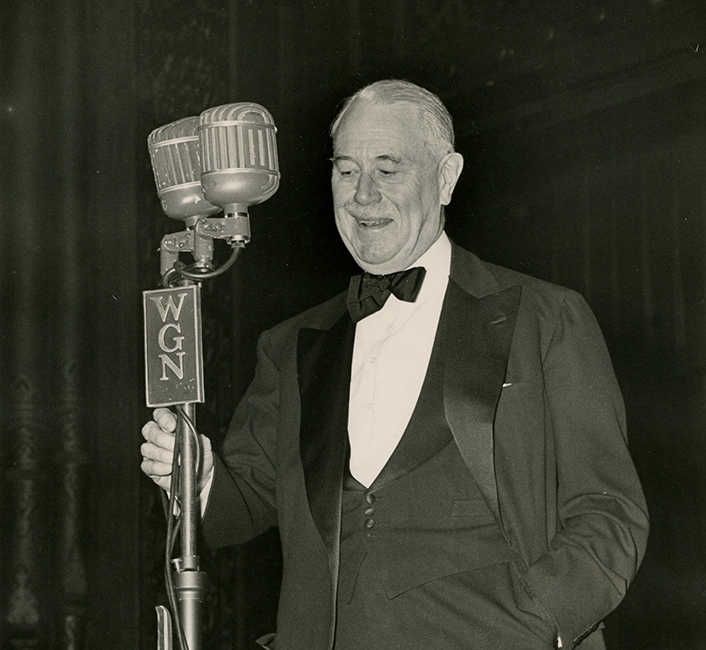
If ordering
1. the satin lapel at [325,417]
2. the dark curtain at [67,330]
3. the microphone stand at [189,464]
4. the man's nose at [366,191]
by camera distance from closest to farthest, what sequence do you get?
1. the microphone stand at [189,464]
2. the satin lapel at [325,417]
3. the man's nose at [366,191]
4. the dark curtain at [67,330]

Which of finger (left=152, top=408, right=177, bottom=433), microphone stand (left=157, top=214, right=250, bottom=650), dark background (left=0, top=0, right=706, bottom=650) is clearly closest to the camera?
microphone stand (left=157, top=214, right=250, bottom=650)

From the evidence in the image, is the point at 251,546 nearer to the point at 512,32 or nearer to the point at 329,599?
the point at 329,599

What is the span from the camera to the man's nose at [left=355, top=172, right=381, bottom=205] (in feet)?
5.83

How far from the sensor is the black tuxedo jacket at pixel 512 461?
150 centimetres

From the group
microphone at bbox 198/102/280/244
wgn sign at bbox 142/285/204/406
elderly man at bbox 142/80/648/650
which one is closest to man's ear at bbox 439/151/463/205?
elderly man at bbox 142/80/648/650

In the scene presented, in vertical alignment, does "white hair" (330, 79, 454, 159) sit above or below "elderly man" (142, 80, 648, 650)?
above

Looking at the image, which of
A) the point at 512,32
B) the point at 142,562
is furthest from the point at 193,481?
the point at 512,32

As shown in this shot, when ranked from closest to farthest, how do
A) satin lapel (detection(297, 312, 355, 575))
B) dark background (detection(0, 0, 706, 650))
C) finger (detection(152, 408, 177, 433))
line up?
finger (detection(152, 408, 177, 433)) < satin lapel (detection(297, 312, 355, 575)) < dark background (detection(0, 0, 706, 650))

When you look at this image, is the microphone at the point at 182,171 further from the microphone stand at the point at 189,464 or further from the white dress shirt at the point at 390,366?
the white dress shirt at the point at 390,366

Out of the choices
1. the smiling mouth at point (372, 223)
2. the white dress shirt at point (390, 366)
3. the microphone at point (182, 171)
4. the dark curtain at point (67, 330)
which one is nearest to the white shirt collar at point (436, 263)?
the white dress shirt at point (390, 366)

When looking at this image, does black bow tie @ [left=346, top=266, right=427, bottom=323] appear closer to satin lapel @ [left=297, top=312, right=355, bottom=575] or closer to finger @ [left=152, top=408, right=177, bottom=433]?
satin lapel @ [left=297, top=312, right=355, bottom=575]

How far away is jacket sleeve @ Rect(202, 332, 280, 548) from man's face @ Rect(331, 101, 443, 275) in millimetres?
308

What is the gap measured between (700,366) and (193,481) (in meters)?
1.01

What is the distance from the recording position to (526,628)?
4.92 ft
